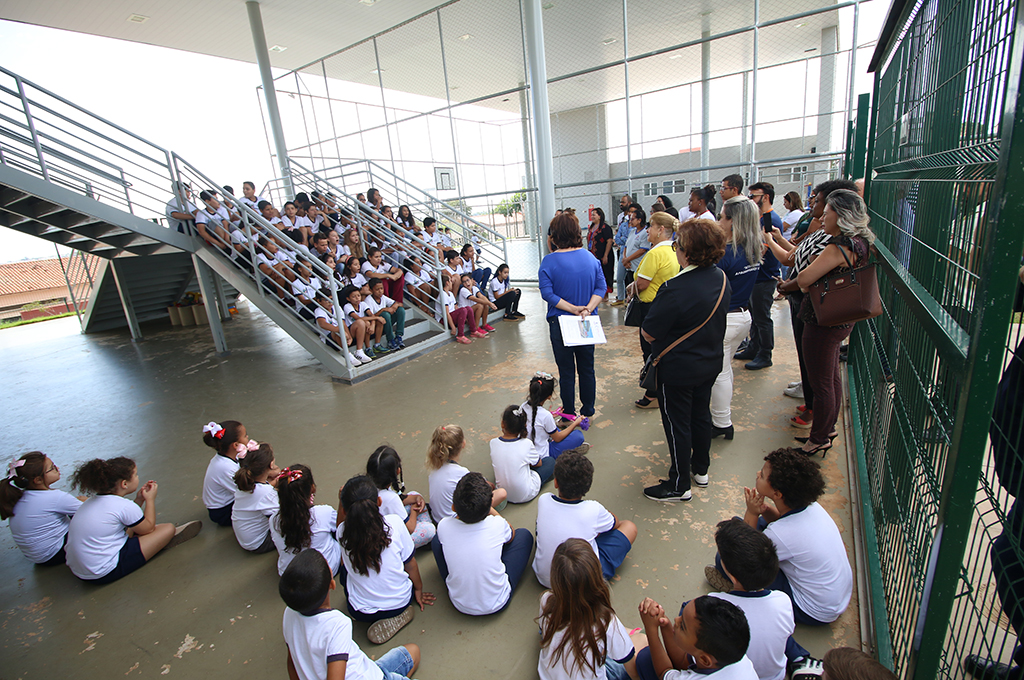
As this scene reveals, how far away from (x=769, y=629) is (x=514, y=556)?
1108 millimetres

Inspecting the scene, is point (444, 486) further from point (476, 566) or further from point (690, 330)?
point (690, 330)

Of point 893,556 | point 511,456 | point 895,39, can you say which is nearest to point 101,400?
point 511,456

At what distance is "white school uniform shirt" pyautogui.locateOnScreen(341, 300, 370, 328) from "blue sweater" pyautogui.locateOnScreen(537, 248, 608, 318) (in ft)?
11.2

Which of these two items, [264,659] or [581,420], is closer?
[264,659]

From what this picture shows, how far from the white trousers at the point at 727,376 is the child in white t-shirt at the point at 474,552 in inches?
76.1

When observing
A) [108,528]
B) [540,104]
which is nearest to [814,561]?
[108,528]

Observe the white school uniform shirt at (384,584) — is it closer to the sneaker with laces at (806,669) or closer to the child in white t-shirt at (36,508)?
the sneaker with laces at (806,669)

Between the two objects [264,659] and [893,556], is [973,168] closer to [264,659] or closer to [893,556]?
[893,556]

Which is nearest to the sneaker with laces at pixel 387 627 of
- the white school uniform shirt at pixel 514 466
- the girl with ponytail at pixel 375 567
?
the girl with ponytail at pixel 375 567

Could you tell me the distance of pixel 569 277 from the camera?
3.56 m

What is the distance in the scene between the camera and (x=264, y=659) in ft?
6.95

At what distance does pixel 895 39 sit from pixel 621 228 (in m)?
4.86

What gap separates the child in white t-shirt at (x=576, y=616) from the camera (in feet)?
5.20

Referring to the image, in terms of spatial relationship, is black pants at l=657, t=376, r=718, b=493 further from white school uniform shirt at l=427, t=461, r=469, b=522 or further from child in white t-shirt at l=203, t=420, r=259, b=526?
child in white t-shirt at l=203, t=420, r=259, b=526
